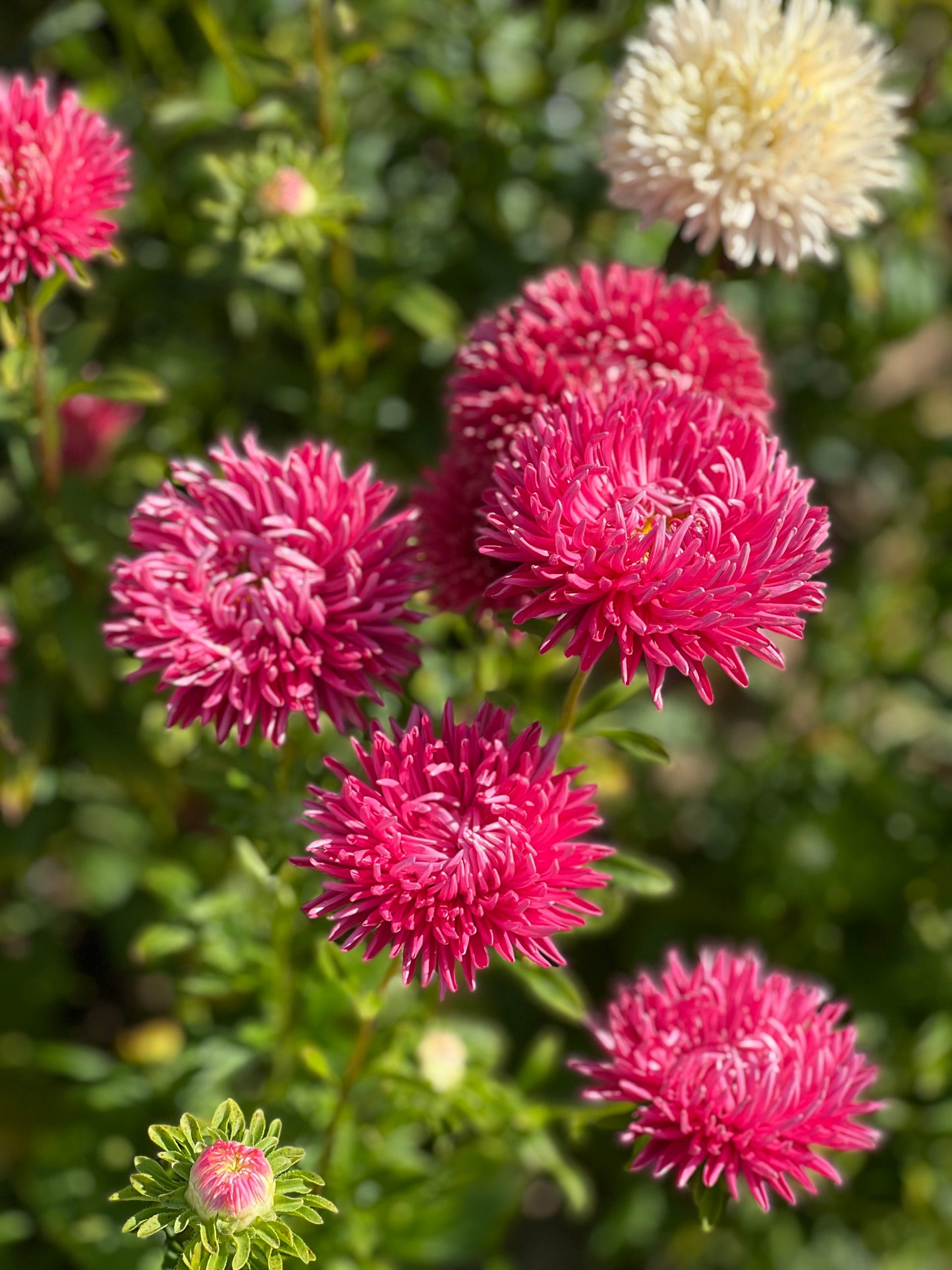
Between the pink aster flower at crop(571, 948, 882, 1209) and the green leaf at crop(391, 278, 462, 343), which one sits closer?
the pink aster flower at crop(571, 948, 882, 1209)

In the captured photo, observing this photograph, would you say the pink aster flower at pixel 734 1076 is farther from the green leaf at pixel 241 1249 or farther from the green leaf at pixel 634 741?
the green leaf at pixel 241 1249

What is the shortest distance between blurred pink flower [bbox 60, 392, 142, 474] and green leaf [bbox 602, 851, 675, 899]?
120 cm

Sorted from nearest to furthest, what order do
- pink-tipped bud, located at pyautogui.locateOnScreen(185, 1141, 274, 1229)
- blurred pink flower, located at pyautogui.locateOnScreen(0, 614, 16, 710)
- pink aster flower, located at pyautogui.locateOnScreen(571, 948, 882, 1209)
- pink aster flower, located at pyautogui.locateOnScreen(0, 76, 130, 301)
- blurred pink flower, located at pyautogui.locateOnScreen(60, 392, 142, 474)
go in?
pink-tipped bud, located at pyautogui.locateOnScreen(185, 1141, 274, 1229) < pink aster flower, located at pyautogui.locateOnScreen(571, 948, 882, 1209) < pink aster flower, located at pyautogui.locateOnScreen(0, 76, 130, 301) < blurred pink flower, located at pyautogui.locateOnScreen(0, 614, 16, 710) < blurred pink flower, located at pyautogui.locateOnScreen(60, 392, 142, 474)

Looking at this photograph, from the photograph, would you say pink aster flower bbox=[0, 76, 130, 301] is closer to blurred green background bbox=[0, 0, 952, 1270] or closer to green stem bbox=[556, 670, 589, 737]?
blurred green background bbox=[0, 0, 952, 1270]

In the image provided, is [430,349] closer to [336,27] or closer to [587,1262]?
[336,27]

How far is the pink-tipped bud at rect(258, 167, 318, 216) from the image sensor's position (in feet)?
5.17

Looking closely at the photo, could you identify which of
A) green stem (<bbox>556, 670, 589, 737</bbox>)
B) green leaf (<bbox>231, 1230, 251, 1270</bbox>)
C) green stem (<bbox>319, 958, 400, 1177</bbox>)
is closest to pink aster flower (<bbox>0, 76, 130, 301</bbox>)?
green stem (<bbox>556, 670, 589, 737</bbox>)

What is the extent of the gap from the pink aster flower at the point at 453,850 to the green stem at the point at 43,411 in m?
0.62

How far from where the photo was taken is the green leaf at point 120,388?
4.99 ft

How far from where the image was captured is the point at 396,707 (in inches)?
66.3

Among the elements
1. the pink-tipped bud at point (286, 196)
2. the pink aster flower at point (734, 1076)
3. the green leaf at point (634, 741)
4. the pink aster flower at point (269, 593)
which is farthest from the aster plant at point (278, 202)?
the pink aster flower at point (734, 1076)

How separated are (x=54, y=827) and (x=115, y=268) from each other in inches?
38.0

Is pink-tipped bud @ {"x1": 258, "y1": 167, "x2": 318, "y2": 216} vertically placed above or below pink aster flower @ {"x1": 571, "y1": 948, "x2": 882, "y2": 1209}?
above

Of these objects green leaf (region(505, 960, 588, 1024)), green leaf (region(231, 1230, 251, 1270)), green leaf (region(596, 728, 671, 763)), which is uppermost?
green leaf (region(596, 728, 671, 763))
